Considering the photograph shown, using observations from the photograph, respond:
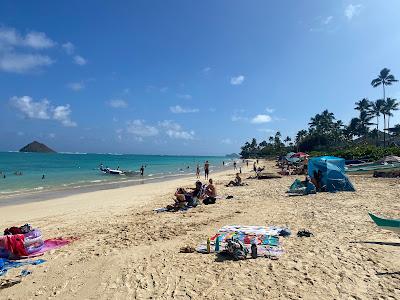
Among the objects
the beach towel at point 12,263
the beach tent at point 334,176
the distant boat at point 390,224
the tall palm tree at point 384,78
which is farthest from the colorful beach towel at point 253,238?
the tall palm tree at point 384,78

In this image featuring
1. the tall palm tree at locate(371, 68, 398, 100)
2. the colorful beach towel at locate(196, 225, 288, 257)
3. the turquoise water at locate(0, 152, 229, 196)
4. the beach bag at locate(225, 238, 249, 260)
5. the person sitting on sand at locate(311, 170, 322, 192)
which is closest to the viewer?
the beach bag at locate(225, 238, 249, 260)

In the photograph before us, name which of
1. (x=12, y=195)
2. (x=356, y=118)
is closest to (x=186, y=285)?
(x=12, y=195)

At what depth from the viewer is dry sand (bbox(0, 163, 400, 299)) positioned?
5.81 meters

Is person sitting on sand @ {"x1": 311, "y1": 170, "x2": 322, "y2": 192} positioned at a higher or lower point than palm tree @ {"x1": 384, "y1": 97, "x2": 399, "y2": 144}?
lower

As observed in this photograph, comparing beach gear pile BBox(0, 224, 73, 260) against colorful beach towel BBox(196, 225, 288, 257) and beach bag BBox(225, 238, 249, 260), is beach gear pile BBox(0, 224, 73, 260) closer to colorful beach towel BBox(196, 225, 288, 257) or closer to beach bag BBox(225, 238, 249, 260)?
colorful beach towel BBox(196, 225, 288, 257)

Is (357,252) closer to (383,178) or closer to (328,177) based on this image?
(328,177)

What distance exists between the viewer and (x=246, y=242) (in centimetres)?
822

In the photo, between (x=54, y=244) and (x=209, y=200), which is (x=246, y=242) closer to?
(x=54, y=244)

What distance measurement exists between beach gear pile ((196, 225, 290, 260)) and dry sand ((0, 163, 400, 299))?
25 cm

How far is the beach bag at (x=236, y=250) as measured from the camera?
7199 millimetres

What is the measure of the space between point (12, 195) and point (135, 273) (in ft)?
64.6

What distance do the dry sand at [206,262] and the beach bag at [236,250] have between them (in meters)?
0.21

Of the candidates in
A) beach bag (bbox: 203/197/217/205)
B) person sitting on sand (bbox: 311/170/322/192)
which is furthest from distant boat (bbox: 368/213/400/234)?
person sitting on sand (bbox: 311/170/322/192)

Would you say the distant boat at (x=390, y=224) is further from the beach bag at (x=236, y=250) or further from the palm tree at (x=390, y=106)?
the palm tree at (x=390, y=106)
